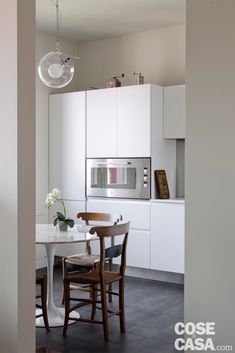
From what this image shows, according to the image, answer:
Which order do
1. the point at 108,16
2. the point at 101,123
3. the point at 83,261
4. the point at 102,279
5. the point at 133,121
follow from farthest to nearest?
the point at 101,123 < the point at 133,121 < the point at 108,16 < the point at 83,261 < the point at 102,279

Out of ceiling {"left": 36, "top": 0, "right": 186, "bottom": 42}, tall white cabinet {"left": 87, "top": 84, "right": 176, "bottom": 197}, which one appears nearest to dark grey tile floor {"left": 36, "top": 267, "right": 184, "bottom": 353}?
tall white cabinet {"left": 87, "top": 84, "right": 176, "bottom": 197}

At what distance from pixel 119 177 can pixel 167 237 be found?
96cm

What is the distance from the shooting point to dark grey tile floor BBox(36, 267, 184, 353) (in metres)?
3.41

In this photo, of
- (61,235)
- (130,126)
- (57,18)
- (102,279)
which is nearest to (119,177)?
(130,126)

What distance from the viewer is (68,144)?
19.8ft

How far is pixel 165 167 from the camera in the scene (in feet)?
18.5

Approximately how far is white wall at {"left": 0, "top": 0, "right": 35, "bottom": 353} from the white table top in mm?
1284

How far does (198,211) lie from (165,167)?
3.16 meters

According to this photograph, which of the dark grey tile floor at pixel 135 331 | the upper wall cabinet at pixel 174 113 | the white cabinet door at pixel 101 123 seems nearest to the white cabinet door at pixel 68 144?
the white cabinet door at pixel 101 123

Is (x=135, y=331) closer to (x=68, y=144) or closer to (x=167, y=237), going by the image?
(x=167, y=237)

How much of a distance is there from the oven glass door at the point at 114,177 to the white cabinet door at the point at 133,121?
19 cm

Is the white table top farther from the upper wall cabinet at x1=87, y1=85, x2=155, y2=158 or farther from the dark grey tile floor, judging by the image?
the upper wall cabinet at x1=87, y1=85, x2=155, y2=158

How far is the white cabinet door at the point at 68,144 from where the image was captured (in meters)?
5.93

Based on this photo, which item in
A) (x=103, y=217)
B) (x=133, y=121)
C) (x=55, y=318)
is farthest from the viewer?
(x=133, y=121)
